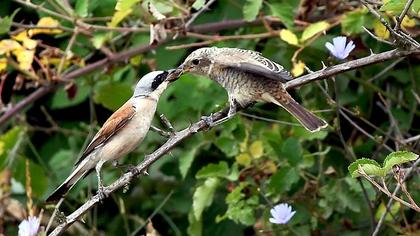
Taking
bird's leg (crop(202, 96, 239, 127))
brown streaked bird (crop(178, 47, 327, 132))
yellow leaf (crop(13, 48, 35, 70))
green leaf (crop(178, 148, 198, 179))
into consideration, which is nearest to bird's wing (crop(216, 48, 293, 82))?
brown streaked bird (crop(178, 47, 327, 132))

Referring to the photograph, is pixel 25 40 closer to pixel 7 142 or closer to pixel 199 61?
pixel 7 142

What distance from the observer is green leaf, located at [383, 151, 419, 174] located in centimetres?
238

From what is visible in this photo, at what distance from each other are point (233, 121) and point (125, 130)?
36.1 inches

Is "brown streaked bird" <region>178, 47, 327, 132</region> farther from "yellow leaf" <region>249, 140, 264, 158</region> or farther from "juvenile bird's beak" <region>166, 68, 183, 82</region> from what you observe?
"yellow leaf" <region>249, 140, 264, 158</region>

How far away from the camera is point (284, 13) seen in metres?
3.88

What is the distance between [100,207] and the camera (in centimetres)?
511

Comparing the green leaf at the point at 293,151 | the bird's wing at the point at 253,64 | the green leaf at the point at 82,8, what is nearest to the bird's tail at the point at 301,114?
the bird's wing at the point at 253,64

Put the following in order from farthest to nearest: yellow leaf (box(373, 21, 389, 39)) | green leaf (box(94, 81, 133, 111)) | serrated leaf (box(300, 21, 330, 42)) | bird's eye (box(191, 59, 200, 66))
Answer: green leaf (box(94, 81, 133, 111)), serrated leaf (box(300, 21, 330, 42)), yellow leaf (box(373, 21, 389, 39)), bird's eye (box(191, 59, 200, 66))

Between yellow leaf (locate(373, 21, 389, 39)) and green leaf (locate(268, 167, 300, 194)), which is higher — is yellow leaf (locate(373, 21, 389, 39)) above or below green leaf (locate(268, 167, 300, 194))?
above

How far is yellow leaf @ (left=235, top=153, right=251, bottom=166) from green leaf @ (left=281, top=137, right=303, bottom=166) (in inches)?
9.1

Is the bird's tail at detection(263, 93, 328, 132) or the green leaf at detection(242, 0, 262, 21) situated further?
the green leaf at detection(242, 0, 262, 21)

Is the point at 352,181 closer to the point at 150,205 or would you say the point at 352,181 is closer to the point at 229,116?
the point at 229,116

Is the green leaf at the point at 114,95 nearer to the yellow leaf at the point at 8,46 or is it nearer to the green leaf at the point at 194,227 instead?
the yellow leaf at the point at 8,46

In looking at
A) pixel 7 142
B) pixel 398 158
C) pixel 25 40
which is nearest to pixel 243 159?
pixel 25 40
